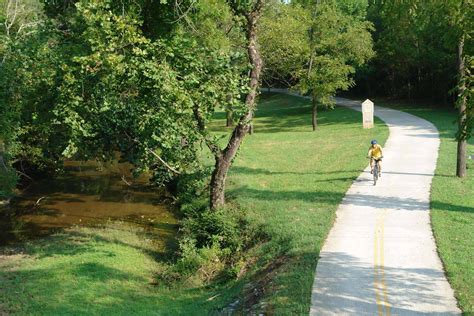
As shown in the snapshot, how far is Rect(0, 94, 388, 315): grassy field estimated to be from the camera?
1207 cm

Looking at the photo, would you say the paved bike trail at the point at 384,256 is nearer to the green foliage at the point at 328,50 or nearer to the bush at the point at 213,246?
the bush at the point at 213,246

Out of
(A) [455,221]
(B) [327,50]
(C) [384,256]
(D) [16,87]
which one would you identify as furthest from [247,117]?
(B) [327,50]

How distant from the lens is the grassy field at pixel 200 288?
12070 millimetres

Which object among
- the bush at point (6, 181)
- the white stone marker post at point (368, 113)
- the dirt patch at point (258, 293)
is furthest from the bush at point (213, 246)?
the white stone marker post at point (368, 113)

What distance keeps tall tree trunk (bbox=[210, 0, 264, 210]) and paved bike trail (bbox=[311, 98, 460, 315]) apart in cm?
378

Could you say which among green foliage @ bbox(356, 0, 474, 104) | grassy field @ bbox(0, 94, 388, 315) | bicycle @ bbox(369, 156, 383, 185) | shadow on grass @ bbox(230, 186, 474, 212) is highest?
green foliage @ bbox(356, 0, 474, 104)

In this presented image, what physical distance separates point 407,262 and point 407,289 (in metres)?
1.53

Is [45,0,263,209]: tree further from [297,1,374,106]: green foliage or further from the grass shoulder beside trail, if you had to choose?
[297,1,374,106]: green foliage

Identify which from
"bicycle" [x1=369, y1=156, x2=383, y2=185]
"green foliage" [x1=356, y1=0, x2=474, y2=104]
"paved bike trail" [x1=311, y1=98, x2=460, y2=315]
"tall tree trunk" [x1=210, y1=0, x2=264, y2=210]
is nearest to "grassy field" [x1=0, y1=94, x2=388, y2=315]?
"paved bike trail" [x1=311, y1=98, x2=460, y2=315]

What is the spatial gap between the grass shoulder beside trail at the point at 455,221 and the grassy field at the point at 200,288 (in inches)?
119

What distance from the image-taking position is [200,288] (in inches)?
543

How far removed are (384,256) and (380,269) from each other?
2.73 ft

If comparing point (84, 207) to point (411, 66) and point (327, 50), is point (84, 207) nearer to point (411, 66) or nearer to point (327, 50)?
point (327, 50)

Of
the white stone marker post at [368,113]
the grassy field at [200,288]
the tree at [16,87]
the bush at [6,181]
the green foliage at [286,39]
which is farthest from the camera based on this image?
the green foliage at [286,39]
